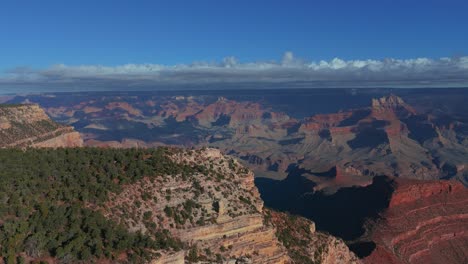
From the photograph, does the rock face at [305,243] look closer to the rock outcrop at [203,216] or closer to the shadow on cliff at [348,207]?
the rock outcrop at [203,216]

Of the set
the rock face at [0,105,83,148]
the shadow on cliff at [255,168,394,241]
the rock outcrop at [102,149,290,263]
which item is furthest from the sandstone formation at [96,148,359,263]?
the rock face at [0,105,83,148]

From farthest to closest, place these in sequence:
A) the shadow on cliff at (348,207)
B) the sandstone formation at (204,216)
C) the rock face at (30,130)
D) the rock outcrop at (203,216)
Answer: the shadow on cliff at (348,207)
the rock face at (30,130)
the rock outcrop at (203,216)
the sandstone formation at (204,216)

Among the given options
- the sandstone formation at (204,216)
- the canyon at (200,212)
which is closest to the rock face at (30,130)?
the canyon at (200,212)

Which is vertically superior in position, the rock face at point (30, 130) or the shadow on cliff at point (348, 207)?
the rock face at point (30, 130)

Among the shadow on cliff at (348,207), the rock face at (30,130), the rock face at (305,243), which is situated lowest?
the shadow on cliff at (348,207)

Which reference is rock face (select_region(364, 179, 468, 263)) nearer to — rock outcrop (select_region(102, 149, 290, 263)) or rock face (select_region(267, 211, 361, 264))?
rock face (select_region(267, 211, 361, 264))

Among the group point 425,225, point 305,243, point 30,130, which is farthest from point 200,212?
point 30,130

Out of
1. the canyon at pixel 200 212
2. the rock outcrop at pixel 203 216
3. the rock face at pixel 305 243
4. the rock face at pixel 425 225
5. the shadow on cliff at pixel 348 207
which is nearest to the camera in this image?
the canyon at pixel 200 212

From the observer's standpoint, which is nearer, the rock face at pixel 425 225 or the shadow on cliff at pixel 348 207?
the rock face at pixel 425 225
